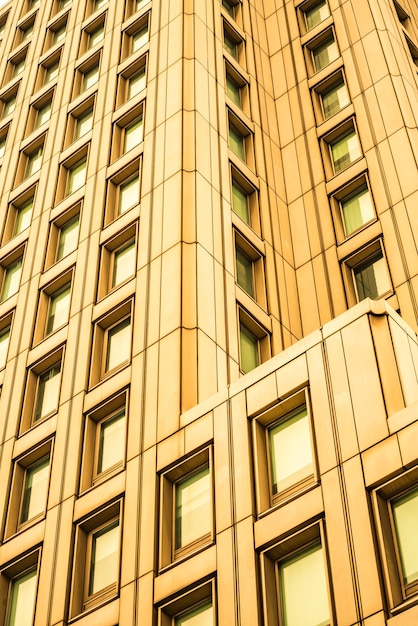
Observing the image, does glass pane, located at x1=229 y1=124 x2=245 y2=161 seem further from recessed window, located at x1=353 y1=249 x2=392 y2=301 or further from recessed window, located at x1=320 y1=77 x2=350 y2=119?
recessed window, located at x1=353 y1=249 x2=392 y2=301

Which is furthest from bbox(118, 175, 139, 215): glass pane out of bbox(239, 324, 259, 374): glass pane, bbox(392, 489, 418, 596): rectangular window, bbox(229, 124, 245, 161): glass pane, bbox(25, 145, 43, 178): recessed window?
bbox(392, 489, 418, 596): rectangular window

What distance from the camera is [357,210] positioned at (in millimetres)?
37500

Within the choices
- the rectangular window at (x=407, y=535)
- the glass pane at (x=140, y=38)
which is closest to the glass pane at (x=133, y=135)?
the glass pane at (x=140, y=38)

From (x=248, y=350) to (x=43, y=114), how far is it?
22524 mm

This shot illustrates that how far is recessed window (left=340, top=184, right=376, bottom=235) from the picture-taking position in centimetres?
3675

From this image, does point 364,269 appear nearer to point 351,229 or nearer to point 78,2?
point 351,229

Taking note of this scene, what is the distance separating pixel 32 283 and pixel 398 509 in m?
20.3

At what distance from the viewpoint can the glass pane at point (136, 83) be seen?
134 ft

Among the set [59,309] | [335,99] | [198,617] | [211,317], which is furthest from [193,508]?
[335,99]

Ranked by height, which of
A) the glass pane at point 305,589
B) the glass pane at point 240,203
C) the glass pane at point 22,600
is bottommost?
the glass pane at point 305,589

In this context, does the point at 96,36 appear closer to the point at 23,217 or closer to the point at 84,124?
the point at 84,124

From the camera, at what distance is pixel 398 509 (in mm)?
19938

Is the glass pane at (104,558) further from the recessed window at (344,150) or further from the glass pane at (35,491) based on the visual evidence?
the recessed window at (344,150)

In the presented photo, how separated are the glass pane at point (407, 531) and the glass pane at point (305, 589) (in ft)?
6.35
